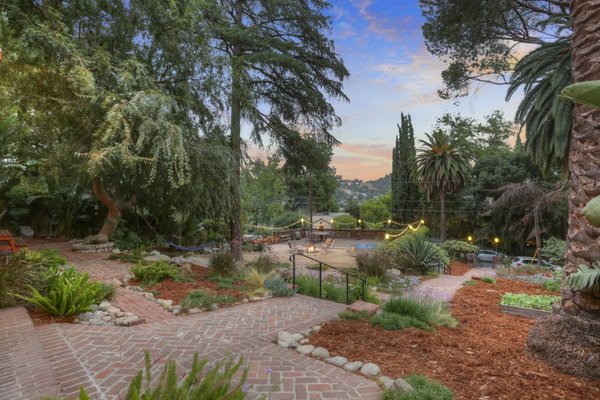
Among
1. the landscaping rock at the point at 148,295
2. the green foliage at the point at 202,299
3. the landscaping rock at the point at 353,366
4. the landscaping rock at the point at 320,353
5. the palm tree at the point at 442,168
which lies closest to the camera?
the landscaping rock at the point at 353,366

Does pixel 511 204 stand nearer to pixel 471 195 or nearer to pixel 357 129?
pixel 471 195

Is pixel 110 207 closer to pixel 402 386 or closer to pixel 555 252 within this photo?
pixel 402 386

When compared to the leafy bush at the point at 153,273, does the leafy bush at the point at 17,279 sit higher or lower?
higher

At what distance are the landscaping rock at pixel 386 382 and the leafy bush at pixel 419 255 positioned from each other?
8686 mm

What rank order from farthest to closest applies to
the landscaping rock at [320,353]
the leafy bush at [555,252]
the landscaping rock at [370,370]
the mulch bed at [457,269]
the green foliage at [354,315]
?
the leafy bush at [555,252] → the mulch bed at [457,269] → the green foliage at [354,315] → the landscaping rock at [320,353] → the landscaping rock at [370,370]

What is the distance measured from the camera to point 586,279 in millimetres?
3486

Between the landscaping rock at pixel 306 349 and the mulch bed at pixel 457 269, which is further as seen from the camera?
the mulch bed at pixel 457 269

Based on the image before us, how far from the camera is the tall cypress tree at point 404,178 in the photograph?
1027 inches

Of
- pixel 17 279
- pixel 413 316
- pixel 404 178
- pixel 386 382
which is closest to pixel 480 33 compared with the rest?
pixel 413 316

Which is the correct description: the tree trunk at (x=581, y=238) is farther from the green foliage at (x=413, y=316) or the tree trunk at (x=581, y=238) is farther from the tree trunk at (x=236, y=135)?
the tree trunk at (x=236, y=135)

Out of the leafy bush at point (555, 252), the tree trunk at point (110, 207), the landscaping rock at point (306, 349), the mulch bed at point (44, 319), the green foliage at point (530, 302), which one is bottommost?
the leafy bush at point (555, 252)

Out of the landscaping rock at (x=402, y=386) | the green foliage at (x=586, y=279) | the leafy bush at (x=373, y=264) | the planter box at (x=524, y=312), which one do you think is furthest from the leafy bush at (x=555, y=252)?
the landscaping rock at (x=402, y=386)

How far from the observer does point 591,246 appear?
3787 mm

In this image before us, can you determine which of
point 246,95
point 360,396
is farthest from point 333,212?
point 360,396
